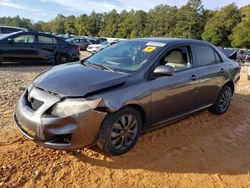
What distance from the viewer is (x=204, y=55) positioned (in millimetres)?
5336

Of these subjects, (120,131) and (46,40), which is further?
(46,40)

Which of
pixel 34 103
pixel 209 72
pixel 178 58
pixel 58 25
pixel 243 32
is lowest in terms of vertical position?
pixel 58 25

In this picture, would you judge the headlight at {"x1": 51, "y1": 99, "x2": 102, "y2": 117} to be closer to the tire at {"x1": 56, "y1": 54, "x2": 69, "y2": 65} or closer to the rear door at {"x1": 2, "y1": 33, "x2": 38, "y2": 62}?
the rear door at {"x1": 2, "y1": 33, "x2": 38, "y2": 62}

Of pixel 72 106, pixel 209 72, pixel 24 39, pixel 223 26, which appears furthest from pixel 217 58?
pixel 223 26

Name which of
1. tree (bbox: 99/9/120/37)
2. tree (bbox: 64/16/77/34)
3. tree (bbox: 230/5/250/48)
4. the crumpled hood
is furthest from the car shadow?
tree (bbox: 64/16/77/34)

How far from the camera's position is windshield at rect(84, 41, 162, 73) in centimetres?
425

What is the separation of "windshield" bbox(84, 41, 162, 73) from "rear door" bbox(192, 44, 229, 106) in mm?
988

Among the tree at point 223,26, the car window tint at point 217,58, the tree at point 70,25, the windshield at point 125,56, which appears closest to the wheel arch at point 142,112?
the windshield at point 125,56

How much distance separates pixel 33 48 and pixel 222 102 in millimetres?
8200

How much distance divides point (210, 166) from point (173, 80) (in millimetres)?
1347

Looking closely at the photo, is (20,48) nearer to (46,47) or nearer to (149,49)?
(46,47)

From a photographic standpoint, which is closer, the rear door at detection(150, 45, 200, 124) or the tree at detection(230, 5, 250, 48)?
the rear door at detection(150, 45, 200, 124)

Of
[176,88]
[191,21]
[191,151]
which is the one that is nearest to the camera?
[191,151]

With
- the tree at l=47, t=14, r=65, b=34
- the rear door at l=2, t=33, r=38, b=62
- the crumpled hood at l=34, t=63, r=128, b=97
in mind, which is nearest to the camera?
the crumpled hood at l=34, t=63, r=128, b=97
